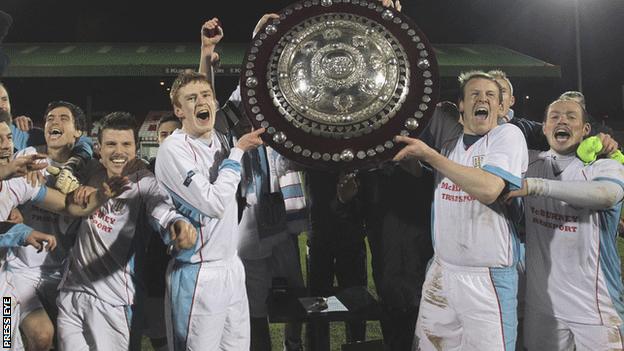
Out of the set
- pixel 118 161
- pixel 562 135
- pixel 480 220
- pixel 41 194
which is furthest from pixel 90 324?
pixel 562 135

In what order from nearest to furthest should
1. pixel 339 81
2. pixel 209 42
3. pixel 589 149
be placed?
pixel 339 81 → pixel 209 42 → pixel 589 149

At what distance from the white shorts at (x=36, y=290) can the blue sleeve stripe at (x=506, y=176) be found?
2104 mm

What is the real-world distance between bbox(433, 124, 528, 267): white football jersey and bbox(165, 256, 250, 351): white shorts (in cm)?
89

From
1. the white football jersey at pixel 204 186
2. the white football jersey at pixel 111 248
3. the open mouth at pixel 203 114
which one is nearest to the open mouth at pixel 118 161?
the white football jersey at pixel 111 248

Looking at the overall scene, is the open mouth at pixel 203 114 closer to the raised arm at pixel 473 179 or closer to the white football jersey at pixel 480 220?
the raised arm at pixel 473 179

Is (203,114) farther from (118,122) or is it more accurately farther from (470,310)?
(470,310)

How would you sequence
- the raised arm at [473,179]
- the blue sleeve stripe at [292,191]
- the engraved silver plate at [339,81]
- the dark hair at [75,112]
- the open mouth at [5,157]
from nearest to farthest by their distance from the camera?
the engraved silver plate at [339,81] → the raised arm at [473,179] → the open mouth at [5,157] → the blue sleeve stripe at [292,191] → the dark hair at [75,112]

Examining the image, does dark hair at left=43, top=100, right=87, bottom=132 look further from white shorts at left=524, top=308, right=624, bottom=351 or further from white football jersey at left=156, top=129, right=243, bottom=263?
white shorts at left=524, top=308, right=624, bottom=351

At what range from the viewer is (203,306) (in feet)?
6.46

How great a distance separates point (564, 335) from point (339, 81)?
1499 mm

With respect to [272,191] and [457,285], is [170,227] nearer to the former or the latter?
[272,191]

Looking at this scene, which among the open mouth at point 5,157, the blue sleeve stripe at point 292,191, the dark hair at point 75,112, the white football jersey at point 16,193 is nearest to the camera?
the open mouth at point 5,157

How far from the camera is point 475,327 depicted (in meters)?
1.97

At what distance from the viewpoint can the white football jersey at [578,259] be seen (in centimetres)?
217
